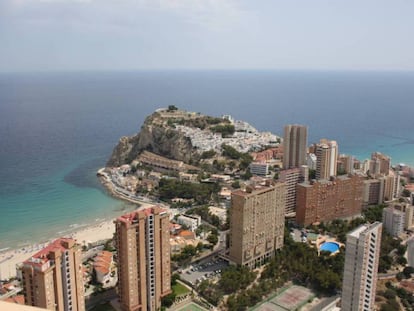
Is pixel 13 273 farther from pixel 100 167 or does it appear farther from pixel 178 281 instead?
pixel 100 167

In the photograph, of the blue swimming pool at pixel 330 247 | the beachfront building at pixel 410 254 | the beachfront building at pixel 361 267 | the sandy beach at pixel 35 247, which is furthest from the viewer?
the blue swimming pool at pixel 330 247

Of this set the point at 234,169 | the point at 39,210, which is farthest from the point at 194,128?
the point at 39,210

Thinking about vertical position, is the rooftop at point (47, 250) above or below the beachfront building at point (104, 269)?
above

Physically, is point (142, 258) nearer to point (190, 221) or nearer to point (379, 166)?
point (190, 221)

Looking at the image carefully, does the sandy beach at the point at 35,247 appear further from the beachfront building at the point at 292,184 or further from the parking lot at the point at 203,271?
the beachfront building at the point at 292,184

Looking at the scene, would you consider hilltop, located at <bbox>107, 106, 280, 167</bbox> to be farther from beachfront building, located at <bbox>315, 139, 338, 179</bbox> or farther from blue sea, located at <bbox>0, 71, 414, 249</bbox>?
beachfront building, located at <bbox>315, 139, 338, 179</bbox>

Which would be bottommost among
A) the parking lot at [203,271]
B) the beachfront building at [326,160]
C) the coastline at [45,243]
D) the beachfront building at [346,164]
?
the coastline at [45,243]

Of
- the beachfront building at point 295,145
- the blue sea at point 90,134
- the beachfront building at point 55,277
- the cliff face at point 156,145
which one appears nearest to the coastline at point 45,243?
Result: the blue sea at point 90,134
